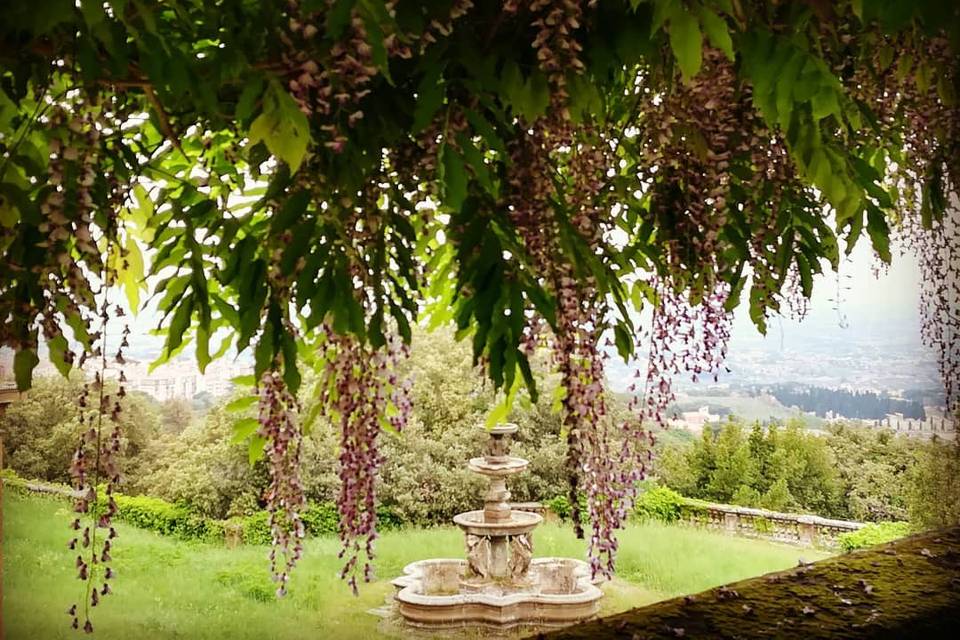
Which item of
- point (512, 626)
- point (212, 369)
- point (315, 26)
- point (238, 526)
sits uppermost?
point (315, 26)

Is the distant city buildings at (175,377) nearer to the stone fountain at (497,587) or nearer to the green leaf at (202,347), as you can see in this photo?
the stone fountain at (497,587)

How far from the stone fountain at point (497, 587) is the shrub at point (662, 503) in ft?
3.00

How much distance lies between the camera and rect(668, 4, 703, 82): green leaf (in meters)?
1.04

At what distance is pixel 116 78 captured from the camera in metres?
1.12

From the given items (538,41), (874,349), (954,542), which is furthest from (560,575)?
(538,41)

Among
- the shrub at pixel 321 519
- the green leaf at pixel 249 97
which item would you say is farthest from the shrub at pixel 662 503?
the green leaf at pixel 249 97

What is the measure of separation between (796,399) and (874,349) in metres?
0.61

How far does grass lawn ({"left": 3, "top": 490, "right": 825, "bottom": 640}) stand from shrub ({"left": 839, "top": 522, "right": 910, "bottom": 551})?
0.23 m

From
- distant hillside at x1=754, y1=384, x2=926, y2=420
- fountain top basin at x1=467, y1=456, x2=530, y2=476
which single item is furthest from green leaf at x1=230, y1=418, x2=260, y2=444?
distant hillside at x1=754, y1=384, x2=926, y2=420

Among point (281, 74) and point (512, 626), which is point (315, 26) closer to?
point (281, 74)

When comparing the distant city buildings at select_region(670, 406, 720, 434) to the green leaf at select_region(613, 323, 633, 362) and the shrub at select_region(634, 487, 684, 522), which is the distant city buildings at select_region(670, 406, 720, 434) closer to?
the shrub at select_region(634, 487, 684, 522)

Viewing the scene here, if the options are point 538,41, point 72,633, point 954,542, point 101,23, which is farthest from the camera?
point 72,633

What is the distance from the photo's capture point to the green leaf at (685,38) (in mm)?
1038

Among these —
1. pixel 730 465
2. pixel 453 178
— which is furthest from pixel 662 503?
pixel 453 178
